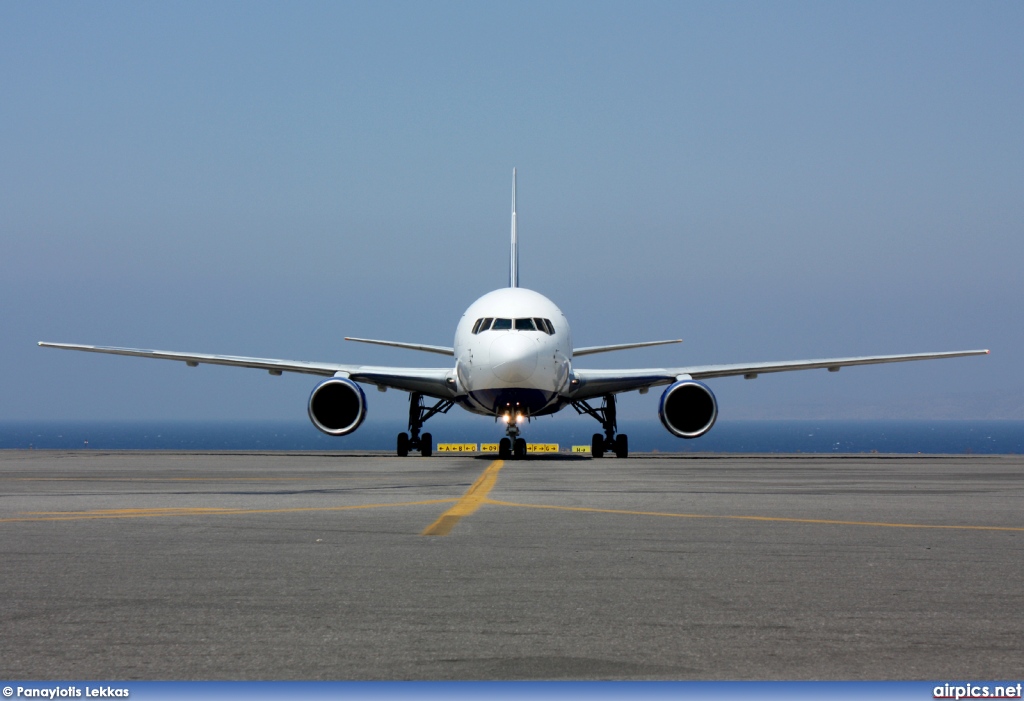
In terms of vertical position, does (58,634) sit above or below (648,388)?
below

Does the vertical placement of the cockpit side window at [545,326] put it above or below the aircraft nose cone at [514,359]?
above

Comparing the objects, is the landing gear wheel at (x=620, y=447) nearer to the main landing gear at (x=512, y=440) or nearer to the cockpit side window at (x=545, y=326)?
the main landing gear at (x=512, y=440)

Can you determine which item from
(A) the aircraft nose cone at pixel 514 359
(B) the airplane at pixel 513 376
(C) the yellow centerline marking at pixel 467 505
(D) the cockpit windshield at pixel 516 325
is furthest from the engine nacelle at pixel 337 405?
(C) the yellow centerline marking at pixel 467 505

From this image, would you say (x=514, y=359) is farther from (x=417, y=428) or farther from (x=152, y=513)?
(x=152, y=513)

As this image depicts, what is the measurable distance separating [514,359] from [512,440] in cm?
246

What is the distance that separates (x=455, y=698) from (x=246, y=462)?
912 inches

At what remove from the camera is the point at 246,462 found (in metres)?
26.3

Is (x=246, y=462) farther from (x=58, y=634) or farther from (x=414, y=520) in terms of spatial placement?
(x=58, y=634)

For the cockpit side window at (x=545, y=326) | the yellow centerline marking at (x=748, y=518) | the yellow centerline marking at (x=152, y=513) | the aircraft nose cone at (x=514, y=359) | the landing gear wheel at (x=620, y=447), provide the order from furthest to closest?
the landing gear wheel at (x=620, y=447)
the cockpit side window at (x=545, y=326)
the aircraft nose cone at (x=514, y=359)
the yellow centerline marking at (x=152, y=513)
the yellow centerline marking at (x=748, y=518)

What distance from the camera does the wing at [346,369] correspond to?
29.2m

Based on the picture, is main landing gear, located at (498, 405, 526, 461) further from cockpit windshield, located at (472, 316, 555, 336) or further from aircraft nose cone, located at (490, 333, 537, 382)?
cockpit windshield, located at (472, 316, 555, 336)

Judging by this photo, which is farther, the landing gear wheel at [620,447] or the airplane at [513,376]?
the landing gear wheel at [620,447]

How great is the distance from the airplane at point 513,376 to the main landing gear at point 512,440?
2 cm

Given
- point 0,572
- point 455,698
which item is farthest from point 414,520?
point 455,698
